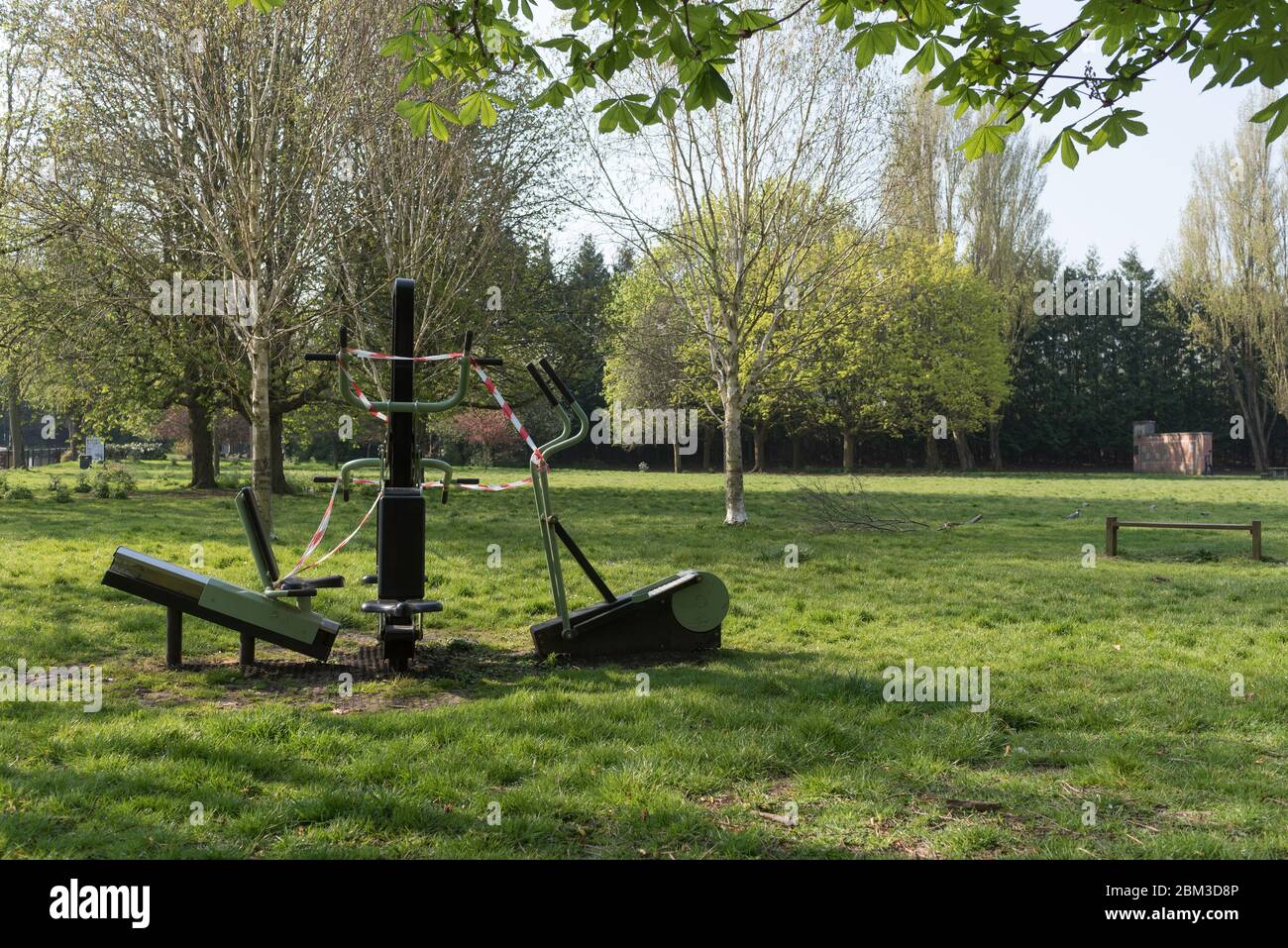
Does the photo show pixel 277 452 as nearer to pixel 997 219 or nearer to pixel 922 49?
pixel 922 49

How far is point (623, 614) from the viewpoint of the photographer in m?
6.98

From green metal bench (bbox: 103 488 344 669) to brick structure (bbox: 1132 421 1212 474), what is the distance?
1949 inches

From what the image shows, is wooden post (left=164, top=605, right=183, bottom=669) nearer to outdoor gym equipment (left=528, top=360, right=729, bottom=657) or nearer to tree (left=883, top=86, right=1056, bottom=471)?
→ outdoor gym equipment (left=528, top=360, right=729, bottom=657)

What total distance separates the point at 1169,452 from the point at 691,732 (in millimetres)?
51051

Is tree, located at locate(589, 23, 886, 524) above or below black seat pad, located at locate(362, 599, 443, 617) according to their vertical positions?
above

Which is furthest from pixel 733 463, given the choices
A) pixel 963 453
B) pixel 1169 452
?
pixel 1169 452

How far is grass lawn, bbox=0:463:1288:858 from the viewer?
12.7 feet

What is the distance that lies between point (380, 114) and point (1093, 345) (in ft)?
168

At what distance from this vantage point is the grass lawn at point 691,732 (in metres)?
3.88

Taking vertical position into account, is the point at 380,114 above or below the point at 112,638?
above

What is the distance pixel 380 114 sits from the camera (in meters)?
15.0
